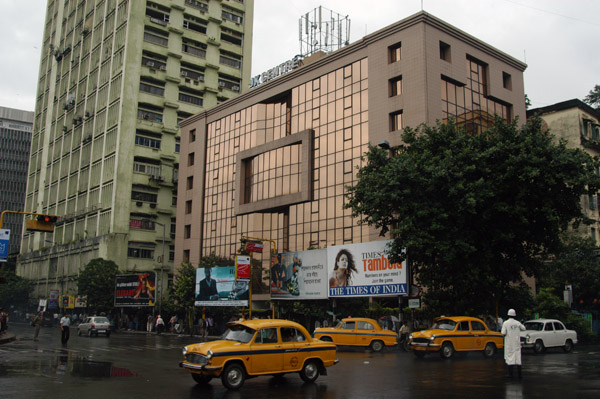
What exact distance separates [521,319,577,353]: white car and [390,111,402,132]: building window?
19.4 m

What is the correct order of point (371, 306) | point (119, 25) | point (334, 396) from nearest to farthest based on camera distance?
point (334, 396) → point (371, 306) → point (119, 25)

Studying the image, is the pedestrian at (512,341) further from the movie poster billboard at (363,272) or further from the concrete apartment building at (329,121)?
the concrete apartment building at (329,121)

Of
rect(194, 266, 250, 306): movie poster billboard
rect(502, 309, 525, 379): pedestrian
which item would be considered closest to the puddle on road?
rect(502, 309, 525, 379): pedestrian

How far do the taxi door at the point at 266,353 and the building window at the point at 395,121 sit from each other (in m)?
31.0

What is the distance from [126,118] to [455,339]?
6436 cm

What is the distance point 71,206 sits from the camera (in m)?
87.1

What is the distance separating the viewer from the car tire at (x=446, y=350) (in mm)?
23609

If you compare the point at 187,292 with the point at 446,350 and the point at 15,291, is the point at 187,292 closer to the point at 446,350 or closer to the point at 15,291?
the point at 446,350

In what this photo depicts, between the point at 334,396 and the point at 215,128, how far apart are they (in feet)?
180

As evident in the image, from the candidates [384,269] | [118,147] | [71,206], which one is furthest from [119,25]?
[384,269]

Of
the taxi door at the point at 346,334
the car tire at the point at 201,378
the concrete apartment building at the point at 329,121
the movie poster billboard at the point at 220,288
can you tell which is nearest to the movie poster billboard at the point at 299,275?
the movie poster billboard at the point at 220,288

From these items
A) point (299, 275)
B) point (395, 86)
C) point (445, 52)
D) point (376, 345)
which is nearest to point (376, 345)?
point (376, 345)

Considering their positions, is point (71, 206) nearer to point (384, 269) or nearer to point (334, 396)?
point (384, 269)

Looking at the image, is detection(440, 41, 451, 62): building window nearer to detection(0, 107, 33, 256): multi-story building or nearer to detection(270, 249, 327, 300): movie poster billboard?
detection(270, 249, 327, 300): movie poster billboard
